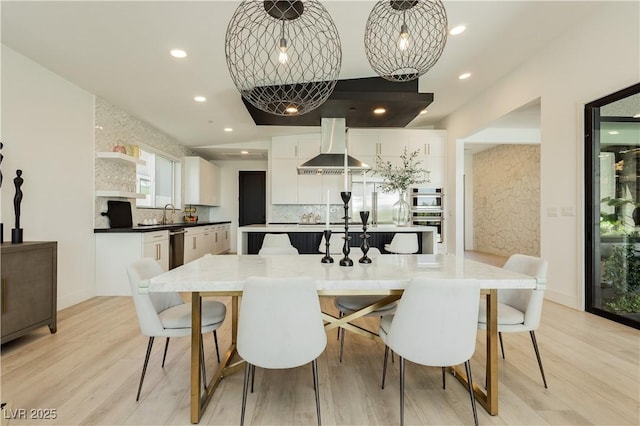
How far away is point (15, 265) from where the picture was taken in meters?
2.50

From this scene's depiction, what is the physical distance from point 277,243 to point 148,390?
1.76m

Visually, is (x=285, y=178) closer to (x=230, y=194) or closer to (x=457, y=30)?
(x=230, y=194)

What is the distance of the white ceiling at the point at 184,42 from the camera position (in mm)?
2537

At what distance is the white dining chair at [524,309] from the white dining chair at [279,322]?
3.66 feet

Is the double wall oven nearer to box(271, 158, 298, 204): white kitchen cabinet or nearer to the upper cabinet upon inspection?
box(271, 158, 298, 204): white kitchen cabinet

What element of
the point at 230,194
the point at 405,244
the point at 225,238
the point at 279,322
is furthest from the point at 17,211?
the point at 230,194

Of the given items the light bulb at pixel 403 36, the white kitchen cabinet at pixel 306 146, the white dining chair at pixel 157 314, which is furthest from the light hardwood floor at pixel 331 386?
the white kitchen cabinet at pixel 306 146

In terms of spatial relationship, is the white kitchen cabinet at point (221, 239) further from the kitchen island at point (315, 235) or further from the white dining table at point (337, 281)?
the white dining table at point (337, 281)

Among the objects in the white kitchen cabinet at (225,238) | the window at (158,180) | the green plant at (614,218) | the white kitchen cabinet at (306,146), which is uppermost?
the white kitchen cabinet at (306,146)

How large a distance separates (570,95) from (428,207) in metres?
2.98

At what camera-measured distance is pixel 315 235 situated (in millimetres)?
4289

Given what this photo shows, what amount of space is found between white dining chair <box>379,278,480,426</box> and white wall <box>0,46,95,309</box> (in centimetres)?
354

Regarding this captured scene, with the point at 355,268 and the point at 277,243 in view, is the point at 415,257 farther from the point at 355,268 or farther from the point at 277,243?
the point at 277,243

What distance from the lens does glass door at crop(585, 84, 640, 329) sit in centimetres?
296
